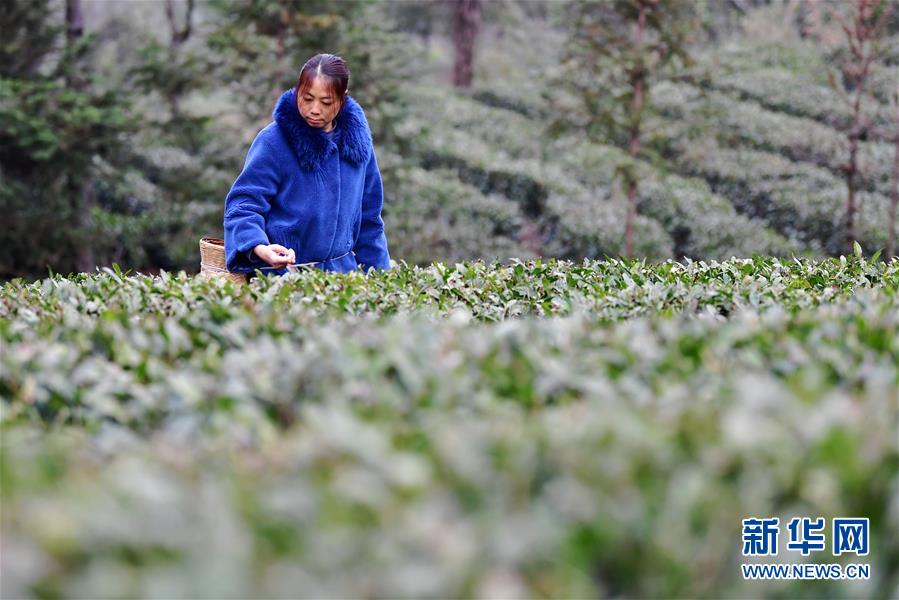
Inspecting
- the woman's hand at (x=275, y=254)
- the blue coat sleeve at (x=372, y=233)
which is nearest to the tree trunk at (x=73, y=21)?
the blue coat sleeve at (x=372, y=233)

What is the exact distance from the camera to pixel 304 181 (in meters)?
4.80

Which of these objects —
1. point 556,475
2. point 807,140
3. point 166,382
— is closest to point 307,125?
point 166,382

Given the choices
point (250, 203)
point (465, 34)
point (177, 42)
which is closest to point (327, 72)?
point (250, 203)

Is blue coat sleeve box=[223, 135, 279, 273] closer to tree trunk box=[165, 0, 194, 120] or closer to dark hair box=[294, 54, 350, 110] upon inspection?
dark hair box=[294, 54, 350, 110]

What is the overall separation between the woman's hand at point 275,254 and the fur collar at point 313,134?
0.44m

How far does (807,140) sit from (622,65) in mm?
8242

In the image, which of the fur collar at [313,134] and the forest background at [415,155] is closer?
the fur collar at [313,134]

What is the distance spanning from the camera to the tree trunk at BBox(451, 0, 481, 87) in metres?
21.9

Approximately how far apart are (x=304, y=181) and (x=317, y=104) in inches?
15.3

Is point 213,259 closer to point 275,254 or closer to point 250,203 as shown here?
point 250,203

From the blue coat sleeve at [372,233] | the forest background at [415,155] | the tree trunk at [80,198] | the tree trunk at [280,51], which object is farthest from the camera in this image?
the tree trunk at [80,198]

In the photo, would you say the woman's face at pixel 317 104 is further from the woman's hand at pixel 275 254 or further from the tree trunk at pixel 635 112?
the tree trunk at pixel 635 112

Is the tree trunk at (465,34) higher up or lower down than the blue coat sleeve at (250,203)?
higher up

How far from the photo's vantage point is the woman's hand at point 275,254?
14.9 feet
